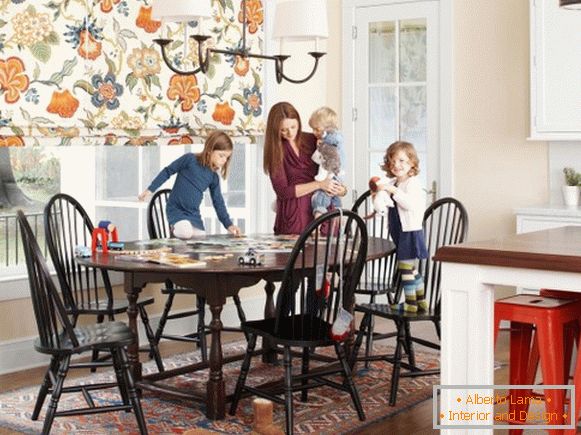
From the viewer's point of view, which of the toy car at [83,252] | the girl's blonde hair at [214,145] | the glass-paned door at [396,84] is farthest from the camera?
the glass-paned door at [396,84]

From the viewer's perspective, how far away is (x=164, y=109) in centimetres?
597

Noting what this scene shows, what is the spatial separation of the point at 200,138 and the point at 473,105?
1.87 metres

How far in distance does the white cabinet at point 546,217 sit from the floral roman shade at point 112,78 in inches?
72.7

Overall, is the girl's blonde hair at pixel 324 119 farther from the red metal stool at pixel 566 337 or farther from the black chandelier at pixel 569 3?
the black chandelier at pixel 569 3

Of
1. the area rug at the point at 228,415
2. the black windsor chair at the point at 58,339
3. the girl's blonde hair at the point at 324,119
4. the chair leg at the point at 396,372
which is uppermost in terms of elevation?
the girl's blonde hair at the point at 324,119

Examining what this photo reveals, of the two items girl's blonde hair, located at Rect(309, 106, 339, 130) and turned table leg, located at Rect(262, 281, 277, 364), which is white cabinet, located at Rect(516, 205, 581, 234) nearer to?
girl's blonde hair, located at Rect(309, 106, 339, 130)

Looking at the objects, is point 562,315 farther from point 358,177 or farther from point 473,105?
point 358,177

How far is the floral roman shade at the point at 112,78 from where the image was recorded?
17.0 ft

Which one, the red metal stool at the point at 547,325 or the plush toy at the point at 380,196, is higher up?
the plush toy at the point at 380,196

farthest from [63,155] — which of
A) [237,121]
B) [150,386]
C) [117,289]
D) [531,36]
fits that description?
[531,36]

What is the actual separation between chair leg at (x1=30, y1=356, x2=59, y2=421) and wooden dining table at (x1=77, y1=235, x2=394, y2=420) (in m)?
0.45

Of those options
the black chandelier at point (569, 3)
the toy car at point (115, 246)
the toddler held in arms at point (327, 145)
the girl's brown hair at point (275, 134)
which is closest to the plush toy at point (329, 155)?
the toddler held in arms at point (327, 145)

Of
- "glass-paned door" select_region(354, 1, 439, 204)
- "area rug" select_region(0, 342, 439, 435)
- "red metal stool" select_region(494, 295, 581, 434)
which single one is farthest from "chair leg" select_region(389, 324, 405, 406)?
"glass-paned door" select_region(354, 1, 439, 204)

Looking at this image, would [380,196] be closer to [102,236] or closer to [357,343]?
[357,343]
